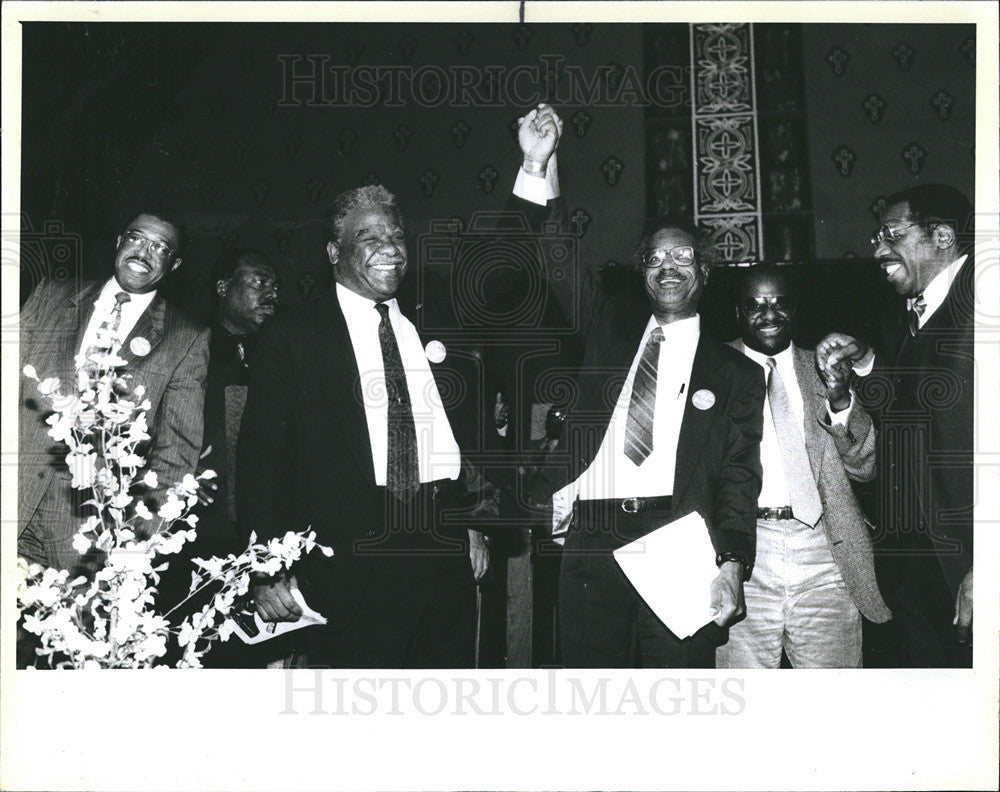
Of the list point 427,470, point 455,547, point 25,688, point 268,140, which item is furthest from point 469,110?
point 25,688

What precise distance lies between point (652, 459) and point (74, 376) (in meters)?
1.86

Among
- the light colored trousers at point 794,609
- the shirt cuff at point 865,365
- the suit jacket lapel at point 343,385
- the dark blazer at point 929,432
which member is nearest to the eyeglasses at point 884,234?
the dark blazer at point 929,432

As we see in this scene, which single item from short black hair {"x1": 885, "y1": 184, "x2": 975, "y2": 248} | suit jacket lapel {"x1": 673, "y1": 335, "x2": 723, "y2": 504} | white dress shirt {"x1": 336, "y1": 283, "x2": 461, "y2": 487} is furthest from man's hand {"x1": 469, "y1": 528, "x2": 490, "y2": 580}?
short black hair {"x1": 885, "y1": 184, "x2": 975, "y2": 248}

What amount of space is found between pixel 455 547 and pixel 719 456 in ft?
2.91

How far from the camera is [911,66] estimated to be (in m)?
3.62

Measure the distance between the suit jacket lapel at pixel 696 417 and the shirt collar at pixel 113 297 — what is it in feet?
5.77

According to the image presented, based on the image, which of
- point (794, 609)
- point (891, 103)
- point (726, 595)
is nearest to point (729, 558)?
point (726, 595)

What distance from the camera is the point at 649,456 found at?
3469 mm

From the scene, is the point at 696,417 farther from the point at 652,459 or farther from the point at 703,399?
the point at 652,459

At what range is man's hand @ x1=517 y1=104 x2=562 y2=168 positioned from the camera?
354 centimetres

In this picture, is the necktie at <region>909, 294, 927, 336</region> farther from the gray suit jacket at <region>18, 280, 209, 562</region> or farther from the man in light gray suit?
the gray suit jacket at <region>18, 280, 209, 562</region>

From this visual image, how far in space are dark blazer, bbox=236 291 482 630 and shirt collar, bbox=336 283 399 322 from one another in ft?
0.40

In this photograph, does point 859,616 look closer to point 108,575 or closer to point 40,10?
point 108,575

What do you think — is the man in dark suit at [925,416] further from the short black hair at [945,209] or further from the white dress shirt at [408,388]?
the white dress shirt at [408,388]
